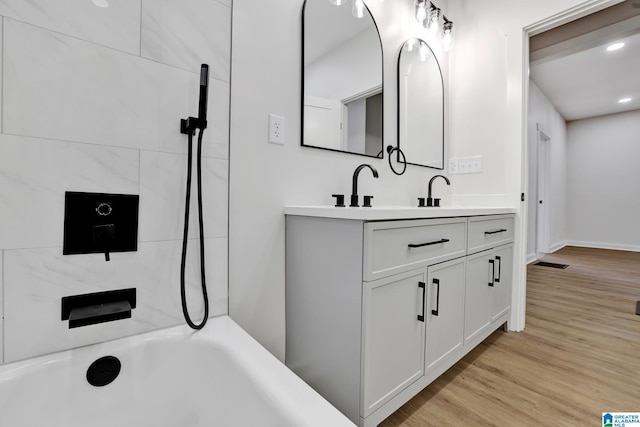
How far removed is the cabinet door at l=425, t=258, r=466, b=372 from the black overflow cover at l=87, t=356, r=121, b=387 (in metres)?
1.12

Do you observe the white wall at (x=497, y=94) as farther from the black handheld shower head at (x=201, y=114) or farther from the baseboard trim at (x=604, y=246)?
the baseboard trim at (x=604, y=246)

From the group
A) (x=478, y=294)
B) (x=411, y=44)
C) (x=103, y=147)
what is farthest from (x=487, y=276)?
(x=103, y=147)

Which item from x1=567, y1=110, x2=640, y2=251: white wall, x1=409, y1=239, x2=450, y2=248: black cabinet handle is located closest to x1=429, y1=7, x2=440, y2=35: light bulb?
x1=409, y1=239, x2=450, y2=248: black cabinet handle

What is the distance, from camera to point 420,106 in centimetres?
205

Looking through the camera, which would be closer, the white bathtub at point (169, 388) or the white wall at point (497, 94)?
the white bathtub at point (169, 388)

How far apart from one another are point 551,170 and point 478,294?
15.4ft

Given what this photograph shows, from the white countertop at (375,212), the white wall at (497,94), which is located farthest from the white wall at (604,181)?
the white countertop at (375,212)

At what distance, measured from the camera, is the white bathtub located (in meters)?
0.69

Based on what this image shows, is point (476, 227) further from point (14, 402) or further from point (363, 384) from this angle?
point (14, 402)

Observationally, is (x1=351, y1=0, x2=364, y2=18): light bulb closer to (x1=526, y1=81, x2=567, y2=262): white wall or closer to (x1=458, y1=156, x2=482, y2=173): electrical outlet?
(x1=458, y1=156, x2=482, y2=173): electrical outlet

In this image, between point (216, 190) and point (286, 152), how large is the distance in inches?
14.9

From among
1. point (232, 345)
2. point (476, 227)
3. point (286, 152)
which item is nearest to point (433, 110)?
point (476, 227)

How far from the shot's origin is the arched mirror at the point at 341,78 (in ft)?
4.73

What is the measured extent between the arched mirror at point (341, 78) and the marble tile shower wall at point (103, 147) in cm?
42
